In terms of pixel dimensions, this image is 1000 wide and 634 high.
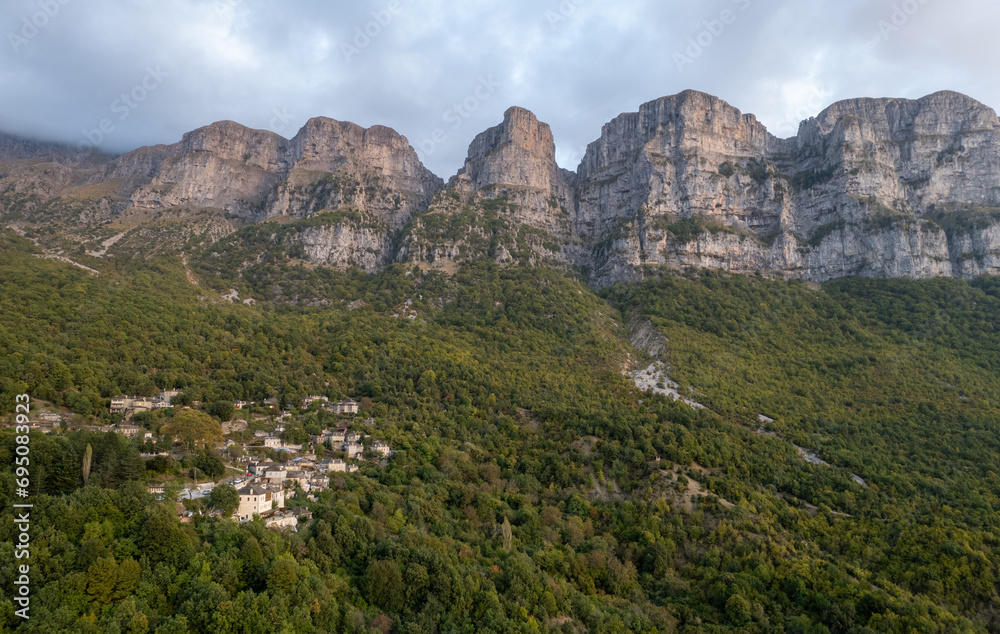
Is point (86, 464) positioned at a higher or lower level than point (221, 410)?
lower

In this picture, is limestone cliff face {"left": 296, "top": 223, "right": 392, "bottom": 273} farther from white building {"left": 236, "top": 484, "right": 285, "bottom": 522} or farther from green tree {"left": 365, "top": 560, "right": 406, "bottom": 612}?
green tree {"left": 365, "top": 560, "right": 406, "bottom": 612}

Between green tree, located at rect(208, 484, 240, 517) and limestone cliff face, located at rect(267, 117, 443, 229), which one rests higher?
limestone cliff face, located at rect(267, 117, 443, 229)

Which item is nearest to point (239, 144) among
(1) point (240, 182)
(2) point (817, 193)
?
(1) point (240, 182)

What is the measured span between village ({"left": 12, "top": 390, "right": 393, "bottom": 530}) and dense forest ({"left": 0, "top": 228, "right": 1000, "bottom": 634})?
1.93 m

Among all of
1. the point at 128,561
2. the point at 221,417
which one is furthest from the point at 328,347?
the point at 128,561

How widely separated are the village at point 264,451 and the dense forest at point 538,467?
1.93 metres

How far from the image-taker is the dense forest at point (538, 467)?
32.2 m

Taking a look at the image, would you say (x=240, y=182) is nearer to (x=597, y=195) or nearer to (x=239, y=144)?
(x=239, y=144)

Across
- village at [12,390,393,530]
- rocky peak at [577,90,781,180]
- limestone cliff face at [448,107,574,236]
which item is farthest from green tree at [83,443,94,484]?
rocky peak at [577,90,781,180]

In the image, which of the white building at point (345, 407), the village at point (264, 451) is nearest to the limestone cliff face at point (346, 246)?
the village at point (264, 451)

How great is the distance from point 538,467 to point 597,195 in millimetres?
102613

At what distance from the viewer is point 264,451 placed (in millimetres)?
49031

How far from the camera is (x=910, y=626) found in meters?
37.5

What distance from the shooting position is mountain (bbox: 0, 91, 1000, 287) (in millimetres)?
120312
